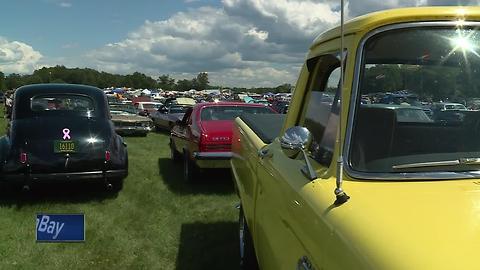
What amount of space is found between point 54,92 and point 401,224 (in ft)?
26.3

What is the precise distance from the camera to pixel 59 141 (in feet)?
25.4

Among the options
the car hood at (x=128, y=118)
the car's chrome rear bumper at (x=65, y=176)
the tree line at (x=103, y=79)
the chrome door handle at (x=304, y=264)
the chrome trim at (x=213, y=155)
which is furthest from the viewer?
the tree line at (x=103, y=79)

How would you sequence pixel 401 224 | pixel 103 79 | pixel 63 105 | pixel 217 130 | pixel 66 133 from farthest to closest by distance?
1. pixel 103 79
2. pixel 217 130
3. pixel 63 105
4. pixel 66 133
5. pixel 401 224

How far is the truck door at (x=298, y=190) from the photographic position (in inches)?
83.2

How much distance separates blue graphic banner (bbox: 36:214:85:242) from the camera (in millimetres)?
4742

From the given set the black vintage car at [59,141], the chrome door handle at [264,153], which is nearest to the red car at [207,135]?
the black vintage car at [59,141]

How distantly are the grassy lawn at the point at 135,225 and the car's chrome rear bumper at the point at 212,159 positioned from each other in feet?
1.37

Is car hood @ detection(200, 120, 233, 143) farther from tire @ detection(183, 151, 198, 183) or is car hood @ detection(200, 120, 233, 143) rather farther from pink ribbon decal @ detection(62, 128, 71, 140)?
pink ribbon decal @ detection(62, 128, 71, 140)

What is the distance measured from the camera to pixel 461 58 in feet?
7.95

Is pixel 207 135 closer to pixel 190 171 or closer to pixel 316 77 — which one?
pixel 190 171

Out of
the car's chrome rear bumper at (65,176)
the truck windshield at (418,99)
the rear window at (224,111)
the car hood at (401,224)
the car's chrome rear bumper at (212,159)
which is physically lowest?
the car's chrome rear bumper at (65,176)

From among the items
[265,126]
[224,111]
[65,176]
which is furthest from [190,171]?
[265,126]

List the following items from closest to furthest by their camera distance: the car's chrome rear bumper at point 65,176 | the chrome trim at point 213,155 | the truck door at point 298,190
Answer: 1. the truck door at point 298,190
2. the car's chrome rear bumper at point 65,176
3. the chrome trim at point 213,155

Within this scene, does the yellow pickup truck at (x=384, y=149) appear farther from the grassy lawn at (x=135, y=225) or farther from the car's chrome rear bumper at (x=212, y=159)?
the car's chrome rear bumper at (x=212, y=159)
